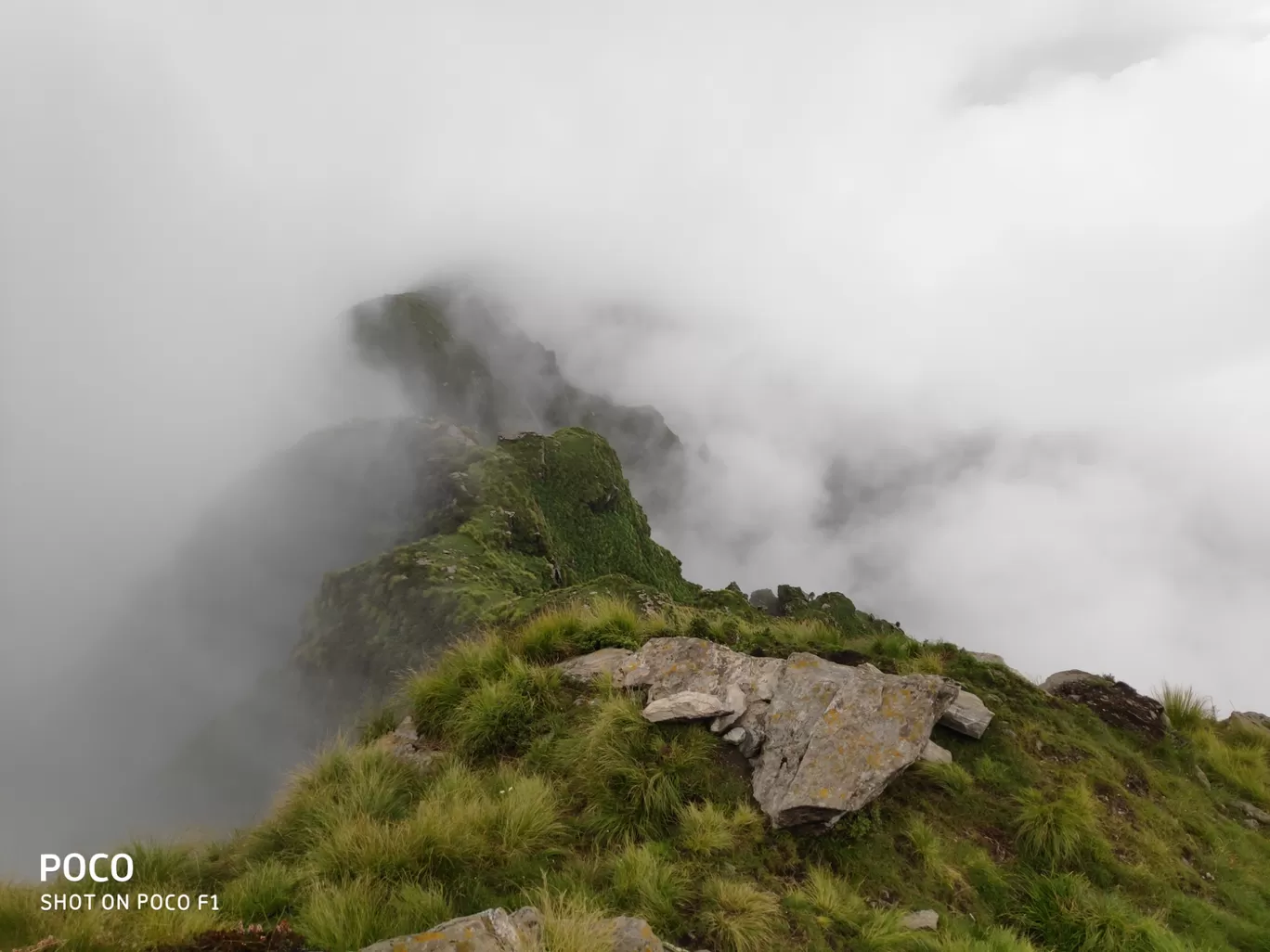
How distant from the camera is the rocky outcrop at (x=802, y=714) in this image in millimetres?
7605

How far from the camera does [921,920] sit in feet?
20.9

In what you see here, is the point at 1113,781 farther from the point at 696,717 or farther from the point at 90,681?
the point at 90,681

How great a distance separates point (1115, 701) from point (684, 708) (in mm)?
8594

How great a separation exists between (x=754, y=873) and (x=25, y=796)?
3729 inches

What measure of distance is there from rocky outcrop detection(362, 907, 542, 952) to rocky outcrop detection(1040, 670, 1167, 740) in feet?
35.1

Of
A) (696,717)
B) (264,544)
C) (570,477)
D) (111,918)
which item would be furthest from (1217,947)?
(264,544)

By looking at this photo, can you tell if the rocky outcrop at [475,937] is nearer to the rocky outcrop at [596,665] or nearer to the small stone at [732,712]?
the small stone at [732,712]

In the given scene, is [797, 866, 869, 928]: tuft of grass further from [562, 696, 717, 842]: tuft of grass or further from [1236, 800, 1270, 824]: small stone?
[1236, 800, 1270, 824]: small stone

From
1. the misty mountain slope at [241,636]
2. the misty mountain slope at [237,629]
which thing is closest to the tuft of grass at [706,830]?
the misty mountain slope at [241,636]

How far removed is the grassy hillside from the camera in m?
5.79

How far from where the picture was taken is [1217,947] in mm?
6555

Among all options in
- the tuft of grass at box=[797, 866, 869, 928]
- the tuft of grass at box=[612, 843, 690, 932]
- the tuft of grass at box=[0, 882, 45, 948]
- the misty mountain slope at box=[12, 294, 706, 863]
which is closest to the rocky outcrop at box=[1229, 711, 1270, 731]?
the tuft of grass at box=[797, 866, 869, 928]

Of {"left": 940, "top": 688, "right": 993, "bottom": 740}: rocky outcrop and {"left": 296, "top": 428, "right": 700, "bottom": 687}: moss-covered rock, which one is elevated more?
{"left": 296, "top": 428, "right": 700, "bottom": 687}: moss-covered rock

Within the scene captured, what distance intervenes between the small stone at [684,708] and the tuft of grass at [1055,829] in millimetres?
3980
